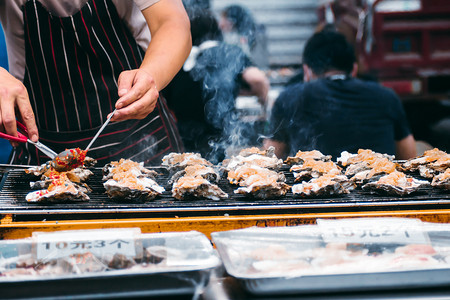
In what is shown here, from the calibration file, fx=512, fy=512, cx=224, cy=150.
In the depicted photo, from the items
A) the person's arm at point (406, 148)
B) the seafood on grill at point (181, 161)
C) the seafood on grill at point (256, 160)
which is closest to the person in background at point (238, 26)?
the person's arm at point (406, 148)

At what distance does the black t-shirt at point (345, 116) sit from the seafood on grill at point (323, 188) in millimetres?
1889


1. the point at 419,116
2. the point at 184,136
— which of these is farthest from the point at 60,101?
the point at 419,116

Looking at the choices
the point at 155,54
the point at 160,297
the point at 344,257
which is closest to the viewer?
the point at 160,297

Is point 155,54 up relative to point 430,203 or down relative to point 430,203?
up

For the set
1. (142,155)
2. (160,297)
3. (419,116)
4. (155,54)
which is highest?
(155,54)

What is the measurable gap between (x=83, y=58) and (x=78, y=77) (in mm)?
116

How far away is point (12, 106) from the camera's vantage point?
2.07 metres

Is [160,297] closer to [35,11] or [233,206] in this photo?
[233,206]

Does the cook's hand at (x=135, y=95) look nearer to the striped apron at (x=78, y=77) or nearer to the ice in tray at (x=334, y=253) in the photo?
the striped apron at (x=78, y=77)

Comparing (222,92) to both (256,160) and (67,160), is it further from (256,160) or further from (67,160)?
(67,160)

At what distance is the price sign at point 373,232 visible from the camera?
Answer: 59.9 inches

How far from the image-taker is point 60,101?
2986mm

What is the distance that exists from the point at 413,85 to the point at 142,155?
5206 millimetres

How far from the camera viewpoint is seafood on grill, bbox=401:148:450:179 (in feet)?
7.73
